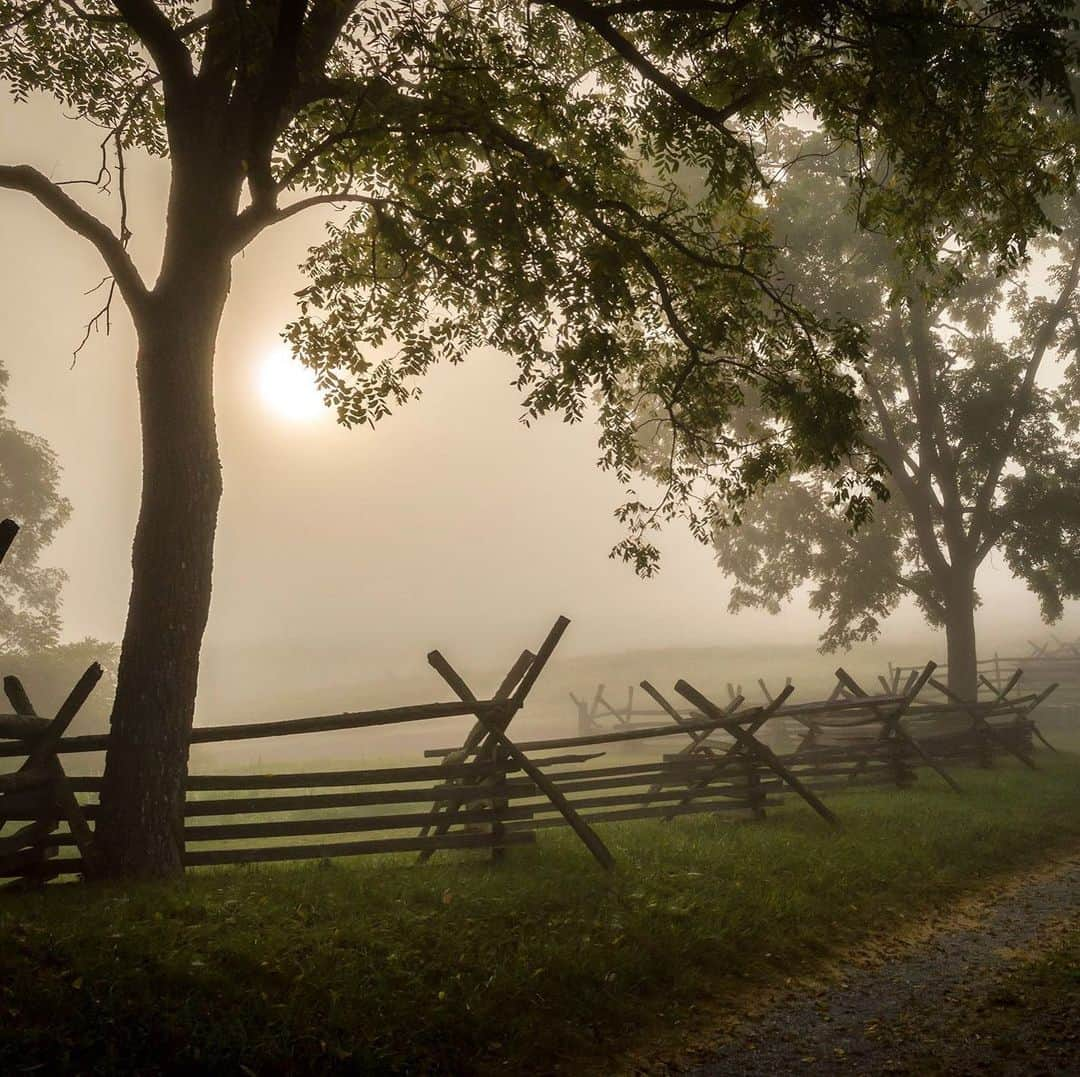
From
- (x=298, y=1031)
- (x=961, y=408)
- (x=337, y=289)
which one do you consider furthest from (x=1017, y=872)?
(x=961, y=408)

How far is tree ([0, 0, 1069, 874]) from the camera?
7.22m

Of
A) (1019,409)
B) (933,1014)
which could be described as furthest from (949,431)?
(933,1014)

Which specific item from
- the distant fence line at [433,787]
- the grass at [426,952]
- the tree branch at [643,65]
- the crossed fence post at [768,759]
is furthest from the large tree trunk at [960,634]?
the tree branch at [643,65]

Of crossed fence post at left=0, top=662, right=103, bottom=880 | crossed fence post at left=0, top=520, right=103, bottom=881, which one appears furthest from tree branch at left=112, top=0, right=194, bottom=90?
crossed fence post at left=0, top=662, right=103, bottom=880

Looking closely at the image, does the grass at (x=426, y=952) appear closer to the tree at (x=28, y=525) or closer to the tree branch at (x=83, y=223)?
the tree branch at (x=83, y=223)

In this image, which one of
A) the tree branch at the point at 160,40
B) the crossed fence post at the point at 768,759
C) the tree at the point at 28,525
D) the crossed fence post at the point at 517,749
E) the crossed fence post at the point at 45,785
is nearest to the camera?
the crossed fence post at the point at 45,785

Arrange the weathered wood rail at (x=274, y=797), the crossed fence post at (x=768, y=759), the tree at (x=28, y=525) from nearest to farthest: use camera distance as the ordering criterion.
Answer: the weathered wood rail at (x=274, y=797) < the crossed fence post at (x=768, y=759) < the tree at (x=28, y=525)

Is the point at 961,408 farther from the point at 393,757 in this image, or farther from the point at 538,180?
the point at 393,757

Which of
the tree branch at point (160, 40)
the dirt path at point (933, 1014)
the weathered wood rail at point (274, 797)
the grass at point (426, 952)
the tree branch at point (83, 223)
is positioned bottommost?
the dirt path at point (933, 1014)

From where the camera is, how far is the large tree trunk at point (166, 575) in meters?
7.02

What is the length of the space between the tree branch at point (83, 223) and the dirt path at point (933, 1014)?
774cm

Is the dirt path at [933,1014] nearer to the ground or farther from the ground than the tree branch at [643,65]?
nearer to the ground

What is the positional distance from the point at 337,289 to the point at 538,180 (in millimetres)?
3468

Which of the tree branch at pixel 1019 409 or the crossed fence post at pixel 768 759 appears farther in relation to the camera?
the tree branch at pixel 1019 409
